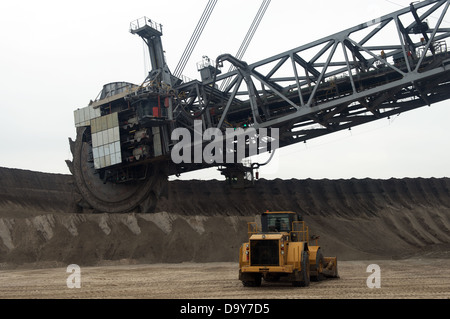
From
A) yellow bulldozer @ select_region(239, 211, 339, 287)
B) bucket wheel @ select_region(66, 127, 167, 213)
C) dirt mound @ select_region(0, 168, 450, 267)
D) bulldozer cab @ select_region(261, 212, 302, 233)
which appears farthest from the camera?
bucket wheel @ select_region(66, 127, 167, 213)

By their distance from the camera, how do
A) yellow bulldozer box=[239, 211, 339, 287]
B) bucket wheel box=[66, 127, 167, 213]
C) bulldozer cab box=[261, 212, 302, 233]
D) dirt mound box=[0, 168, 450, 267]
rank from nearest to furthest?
yellow bulldozer box=[239, 211, 339, 287], bulldozer cab box=[261, 212, 302, 233], dirt mound box=[0, 168, 450, 267], bucket wheel box=[66, 127, 167, 213]

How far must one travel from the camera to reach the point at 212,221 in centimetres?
3033

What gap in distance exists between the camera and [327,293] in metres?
10.5

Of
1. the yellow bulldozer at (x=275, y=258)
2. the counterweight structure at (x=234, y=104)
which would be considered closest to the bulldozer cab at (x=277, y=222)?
the yellow bulldozer at (x=275, y=258)

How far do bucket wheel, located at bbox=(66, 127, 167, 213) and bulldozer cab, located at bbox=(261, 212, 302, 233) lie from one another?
63.9 feet

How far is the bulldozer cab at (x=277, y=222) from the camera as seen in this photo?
13.2 meters

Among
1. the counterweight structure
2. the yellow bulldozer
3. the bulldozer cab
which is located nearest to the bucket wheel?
the counterweight structure

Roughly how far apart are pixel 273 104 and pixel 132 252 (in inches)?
505

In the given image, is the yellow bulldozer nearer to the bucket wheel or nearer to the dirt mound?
the dirt mound

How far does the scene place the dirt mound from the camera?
87.8 ft

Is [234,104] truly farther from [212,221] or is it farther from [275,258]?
[275,258]

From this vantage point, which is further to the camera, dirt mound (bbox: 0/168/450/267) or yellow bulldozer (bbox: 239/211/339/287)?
dirt mound (bbox: 0/168/450/267)

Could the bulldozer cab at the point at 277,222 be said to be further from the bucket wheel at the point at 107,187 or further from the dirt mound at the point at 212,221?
the bucket wheel at the point at 107,187

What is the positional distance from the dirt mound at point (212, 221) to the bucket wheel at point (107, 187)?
1301mm
